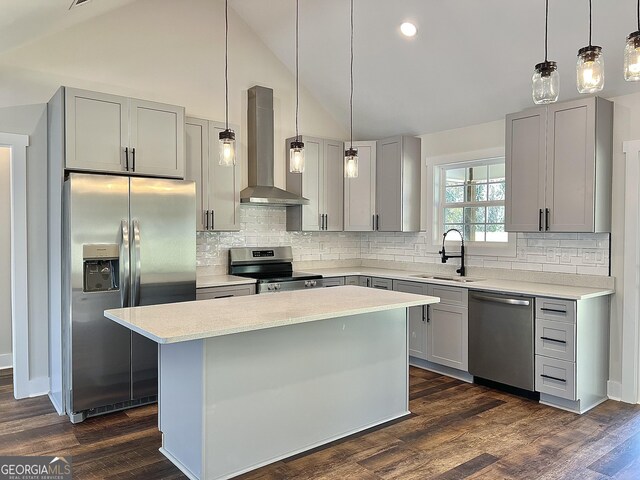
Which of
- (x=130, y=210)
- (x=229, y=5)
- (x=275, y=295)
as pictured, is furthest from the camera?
(x=229, y=5)

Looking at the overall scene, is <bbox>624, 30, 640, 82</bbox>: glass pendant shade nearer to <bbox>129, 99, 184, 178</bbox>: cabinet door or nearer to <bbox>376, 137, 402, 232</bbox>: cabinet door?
<bbox>129, 99, 184, 178</bbox>: cabinet door

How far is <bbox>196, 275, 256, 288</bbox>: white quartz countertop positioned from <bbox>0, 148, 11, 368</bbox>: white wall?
206cm

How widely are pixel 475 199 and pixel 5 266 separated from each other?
16.6 ft

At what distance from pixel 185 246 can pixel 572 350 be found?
320 cm

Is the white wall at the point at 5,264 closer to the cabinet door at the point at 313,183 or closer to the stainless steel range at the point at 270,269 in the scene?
the stainless steel range at the point at 270,269

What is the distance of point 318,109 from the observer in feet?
19.2

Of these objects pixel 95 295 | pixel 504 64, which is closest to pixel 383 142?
pixel 504 64

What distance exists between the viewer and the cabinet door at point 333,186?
5.58m

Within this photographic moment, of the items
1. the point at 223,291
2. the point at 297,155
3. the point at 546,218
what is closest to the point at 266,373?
the point at 297,155

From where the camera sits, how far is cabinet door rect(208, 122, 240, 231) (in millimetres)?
4664

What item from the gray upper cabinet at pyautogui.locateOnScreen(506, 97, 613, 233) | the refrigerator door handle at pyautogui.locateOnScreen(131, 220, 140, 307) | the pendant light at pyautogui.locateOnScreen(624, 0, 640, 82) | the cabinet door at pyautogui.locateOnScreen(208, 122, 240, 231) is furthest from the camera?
the cabinet door at pyautogui.locateOnScreen(208, 122, 240, 231)

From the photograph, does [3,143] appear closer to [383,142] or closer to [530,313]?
[383,142]

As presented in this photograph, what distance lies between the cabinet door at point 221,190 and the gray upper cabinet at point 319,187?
83cm

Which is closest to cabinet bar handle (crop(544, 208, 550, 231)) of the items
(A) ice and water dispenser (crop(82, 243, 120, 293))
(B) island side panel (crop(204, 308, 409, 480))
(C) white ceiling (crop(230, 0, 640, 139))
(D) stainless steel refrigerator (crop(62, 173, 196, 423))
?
(C) white ceiling (crop(230, 0, 640, 139))
